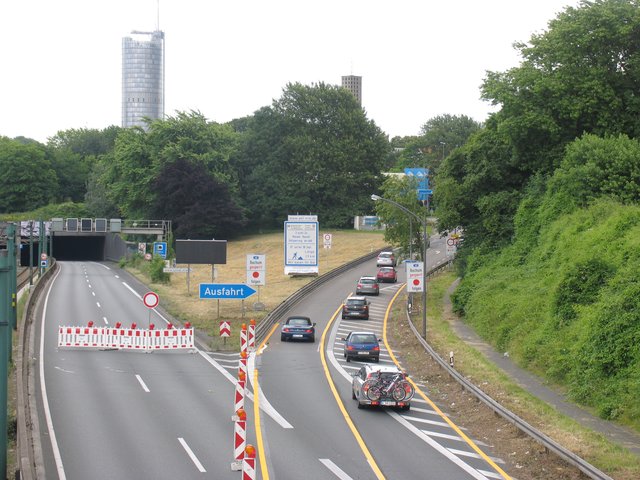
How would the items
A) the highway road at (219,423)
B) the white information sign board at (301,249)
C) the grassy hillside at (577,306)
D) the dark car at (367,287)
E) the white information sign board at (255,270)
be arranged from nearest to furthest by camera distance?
the highway road at (219,423), the grassy hillside at (577,306), the white information sign board at (255,270), the dark car at (367,287), the white information sign board at (301,249)

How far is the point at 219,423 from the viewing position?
23.0 m

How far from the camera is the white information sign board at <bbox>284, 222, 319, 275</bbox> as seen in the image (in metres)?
62.4

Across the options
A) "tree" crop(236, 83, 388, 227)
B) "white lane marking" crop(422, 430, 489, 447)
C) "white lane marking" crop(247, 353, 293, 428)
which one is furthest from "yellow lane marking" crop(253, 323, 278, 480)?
"tree" crop(236, 83, 388, 227)

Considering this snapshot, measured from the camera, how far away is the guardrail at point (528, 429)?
1694 cm

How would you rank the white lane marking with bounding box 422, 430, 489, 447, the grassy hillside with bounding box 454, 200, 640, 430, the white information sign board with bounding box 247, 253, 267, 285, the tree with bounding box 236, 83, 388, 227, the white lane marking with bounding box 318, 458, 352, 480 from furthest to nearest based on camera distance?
the tree with bounding box 236, 83, 388, 227
the white information sign board with bounding box 247, 253, 267, 285
the grassy hillside with bounding box 454, 200, 640, 430
the white lane marking with bounding box 422, 430, 489, 447
the white lane marking with bounding box 318, 458, 352, 480

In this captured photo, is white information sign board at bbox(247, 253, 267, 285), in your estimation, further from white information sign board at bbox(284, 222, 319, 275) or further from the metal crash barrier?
white information sign board at bbox(284, 222, 319, 275)

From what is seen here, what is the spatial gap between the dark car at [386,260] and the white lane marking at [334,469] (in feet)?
186

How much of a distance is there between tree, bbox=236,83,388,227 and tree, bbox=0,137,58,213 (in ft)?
133

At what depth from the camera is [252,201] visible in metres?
109

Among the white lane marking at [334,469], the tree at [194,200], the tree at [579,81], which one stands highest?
the tree at [579,81]

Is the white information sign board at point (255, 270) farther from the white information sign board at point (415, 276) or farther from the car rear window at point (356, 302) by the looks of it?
the white information sign board at point (415, 276)

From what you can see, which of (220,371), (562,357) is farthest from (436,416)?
(220,371)

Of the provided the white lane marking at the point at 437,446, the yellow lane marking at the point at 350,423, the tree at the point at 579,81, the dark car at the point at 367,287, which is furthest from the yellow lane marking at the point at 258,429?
the dark car at the point at 367,287

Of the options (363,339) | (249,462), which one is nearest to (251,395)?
(363,339)
